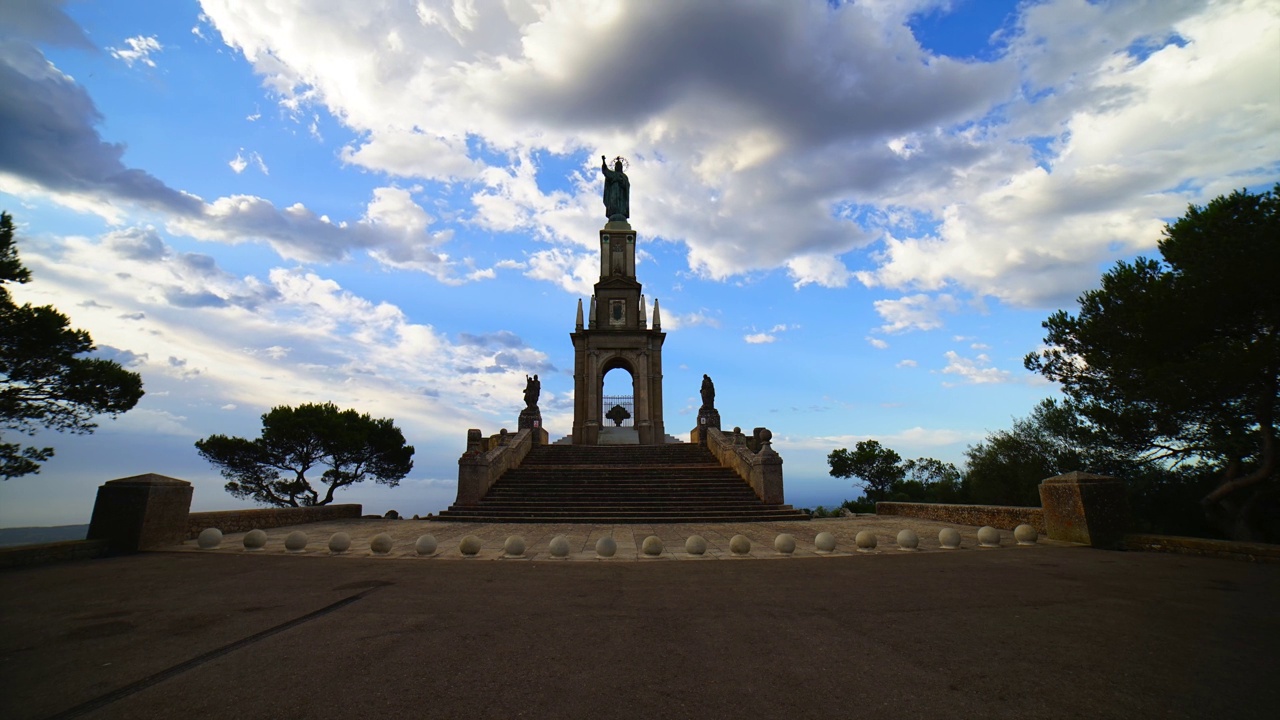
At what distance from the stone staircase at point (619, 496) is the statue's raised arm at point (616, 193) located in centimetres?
2303

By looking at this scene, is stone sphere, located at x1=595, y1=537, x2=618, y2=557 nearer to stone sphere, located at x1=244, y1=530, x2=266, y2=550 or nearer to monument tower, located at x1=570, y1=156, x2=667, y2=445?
stone sphere, located at x1=244, y1=530, x2=266, y2=550

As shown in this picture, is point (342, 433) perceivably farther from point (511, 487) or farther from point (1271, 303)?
point (1271, 303)

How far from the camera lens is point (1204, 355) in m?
15.6

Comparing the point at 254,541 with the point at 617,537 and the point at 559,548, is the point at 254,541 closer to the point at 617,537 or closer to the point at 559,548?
the point at 559,548

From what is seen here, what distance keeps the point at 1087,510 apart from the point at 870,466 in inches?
1643

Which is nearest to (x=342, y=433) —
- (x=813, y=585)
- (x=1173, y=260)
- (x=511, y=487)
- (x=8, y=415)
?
(x=8, y=415)

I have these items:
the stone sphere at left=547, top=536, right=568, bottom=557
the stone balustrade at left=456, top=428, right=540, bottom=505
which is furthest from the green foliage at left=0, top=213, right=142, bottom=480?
the stone sphere at left=547, top=536, right=568, bottom=557

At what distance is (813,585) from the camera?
7188 mm

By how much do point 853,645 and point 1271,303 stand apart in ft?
60.8

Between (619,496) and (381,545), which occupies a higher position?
(619,496)

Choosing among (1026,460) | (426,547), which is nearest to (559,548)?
(426,547)

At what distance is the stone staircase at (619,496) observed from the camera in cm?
1722

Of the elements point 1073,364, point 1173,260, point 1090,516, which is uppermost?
point 1173,260

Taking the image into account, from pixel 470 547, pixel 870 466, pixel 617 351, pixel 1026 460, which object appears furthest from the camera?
pixel 870 466
